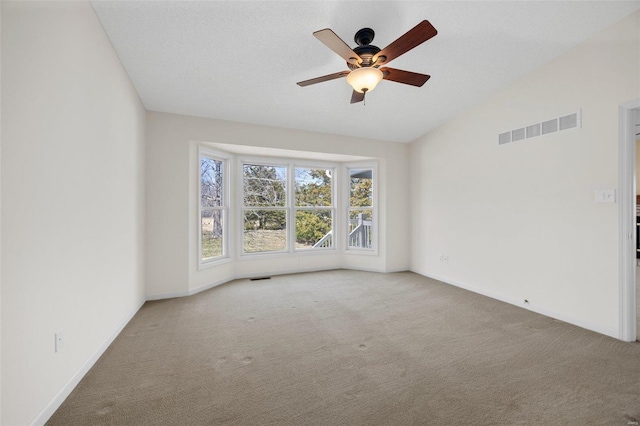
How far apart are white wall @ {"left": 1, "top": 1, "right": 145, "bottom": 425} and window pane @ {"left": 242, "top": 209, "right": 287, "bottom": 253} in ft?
7.55

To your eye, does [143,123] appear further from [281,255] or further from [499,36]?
[499,36]

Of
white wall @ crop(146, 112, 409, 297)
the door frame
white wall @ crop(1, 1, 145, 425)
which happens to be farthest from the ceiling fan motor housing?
the door frame

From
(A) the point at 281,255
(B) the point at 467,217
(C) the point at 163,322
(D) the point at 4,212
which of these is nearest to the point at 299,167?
(A) the point at 281,255

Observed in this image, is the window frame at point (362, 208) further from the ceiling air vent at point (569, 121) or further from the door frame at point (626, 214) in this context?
the door frame at point (626, 214)

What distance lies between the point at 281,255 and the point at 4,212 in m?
3.89

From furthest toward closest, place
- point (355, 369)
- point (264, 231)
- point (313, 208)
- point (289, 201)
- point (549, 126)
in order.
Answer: point (313, 208)
point (289, 201)
point (264, 231)
point (549, 126)
point (355, 369)

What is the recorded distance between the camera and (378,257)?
17.2ft

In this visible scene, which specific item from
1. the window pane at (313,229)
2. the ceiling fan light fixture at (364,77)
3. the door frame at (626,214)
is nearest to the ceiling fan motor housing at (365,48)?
the ceiling fan light fixture at (364,77)

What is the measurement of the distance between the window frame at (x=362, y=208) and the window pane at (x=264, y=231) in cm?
125

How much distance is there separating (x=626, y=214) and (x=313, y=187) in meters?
4.14

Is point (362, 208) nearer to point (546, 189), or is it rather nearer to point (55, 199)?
point (546, 189)

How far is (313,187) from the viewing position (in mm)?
5367

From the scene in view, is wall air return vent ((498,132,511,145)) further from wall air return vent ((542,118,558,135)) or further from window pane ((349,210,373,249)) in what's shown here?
window pane ((349,210,373,249))

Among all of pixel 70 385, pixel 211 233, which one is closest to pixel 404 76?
pixel 70 385
